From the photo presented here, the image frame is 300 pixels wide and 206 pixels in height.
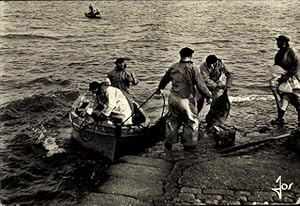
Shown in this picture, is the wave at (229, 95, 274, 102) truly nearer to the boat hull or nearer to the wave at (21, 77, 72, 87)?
the boat hull

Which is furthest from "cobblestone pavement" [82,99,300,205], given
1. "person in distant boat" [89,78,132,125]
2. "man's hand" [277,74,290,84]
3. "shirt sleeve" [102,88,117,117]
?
"man's hand" [277,74,290,84]

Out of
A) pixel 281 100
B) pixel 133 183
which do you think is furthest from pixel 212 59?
pixel 133 183

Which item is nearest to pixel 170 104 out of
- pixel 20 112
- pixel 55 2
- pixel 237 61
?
pixel 20 112

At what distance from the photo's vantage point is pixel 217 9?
49.3 metres

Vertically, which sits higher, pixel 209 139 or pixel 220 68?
pixel 220 68

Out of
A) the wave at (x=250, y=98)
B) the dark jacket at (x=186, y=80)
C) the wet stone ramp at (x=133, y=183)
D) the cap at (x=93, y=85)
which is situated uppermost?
the dark jacket at (x=186, y=80)

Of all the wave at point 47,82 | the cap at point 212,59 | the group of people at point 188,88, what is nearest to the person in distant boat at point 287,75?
the group of people at point 188,88

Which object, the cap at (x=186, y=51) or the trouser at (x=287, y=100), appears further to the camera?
the trouser at (x=287, y=100)

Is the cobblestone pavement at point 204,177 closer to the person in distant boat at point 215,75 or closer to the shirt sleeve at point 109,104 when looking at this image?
the shirt sleeve at point 109,104

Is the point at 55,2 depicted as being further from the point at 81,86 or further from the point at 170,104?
the point at 170,104

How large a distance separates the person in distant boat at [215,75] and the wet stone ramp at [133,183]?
→ 2.38 metres

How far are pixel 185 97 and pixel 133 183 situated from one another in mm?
2283

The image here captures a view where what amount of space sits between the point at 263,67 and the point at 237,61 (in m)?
2.24

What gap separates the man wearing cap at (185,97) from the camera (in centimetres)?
966
